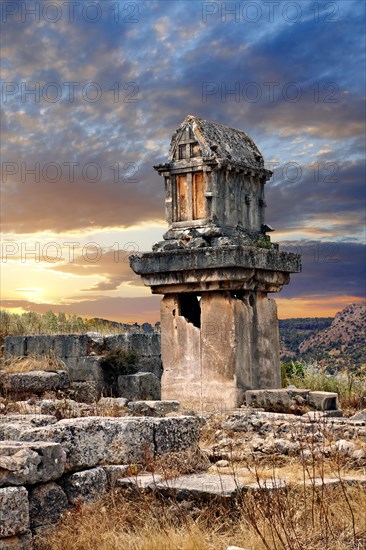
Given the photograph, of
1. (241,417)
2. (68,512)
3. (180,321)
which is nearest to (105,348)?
(180,321)

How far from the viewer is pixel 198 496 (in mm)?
6359

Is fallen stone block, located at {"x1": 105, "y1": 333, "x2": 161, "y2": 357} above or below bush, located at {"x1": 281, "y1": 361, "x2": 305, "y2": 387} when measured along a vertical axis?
above

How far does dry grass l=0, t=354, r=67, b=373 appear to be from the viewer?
13.7m

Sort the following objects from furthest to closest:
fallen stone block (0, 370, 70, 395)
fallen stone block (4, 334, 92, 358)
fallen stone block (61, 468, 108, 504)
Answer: fallen stone block (4, 334, 92, 358)
fallen stone block (0, 370, 70, 395)
fallen stone block (61, 468, 108, 504)

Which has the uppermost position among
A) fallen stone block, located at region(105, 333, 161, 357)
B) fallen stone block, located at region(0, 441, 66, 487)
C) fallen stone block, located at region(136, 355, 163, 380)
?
fallen stone block, located at region(105, 333, 161, 357)

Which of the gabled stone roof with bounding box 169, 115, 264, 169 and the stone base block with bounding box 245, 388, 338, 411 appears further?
the gabled stone roof with bounding box 169, 115, 264, 169

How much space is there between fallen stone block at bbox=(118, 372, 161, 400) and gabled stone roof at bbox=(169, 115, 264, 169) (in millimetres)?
3639

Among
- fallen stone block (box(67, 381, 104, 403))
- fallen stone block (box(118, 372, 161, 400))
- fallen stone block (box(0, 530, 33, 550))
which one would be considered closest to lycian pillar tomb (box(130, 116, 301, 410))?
fallen stone block (box(118, 372, 161, 400))

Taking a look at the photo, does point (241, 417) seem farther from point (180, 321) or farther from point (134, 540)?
point (134, 540)

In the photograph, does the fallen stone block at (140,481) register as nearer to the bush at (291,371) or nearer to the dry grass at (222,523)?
the dry grass at (222,523)

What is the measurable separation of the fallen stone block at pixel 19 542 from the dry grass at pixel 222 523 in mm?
88

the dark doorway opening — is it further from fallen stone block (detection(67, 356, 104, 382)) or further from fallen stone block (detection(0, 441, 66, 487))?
fallen stone block (detection(0, 441, 66, 487))

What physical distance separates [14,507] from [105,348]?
8591mm

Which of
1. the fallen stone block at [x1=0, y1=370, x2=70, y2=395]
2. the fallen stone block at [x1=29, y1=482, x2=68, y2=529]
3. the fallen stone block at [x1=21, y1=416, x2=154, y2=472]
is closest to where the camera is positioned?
the fallen stone block at [x1=29, y1=482, x2=68, y2=529]
